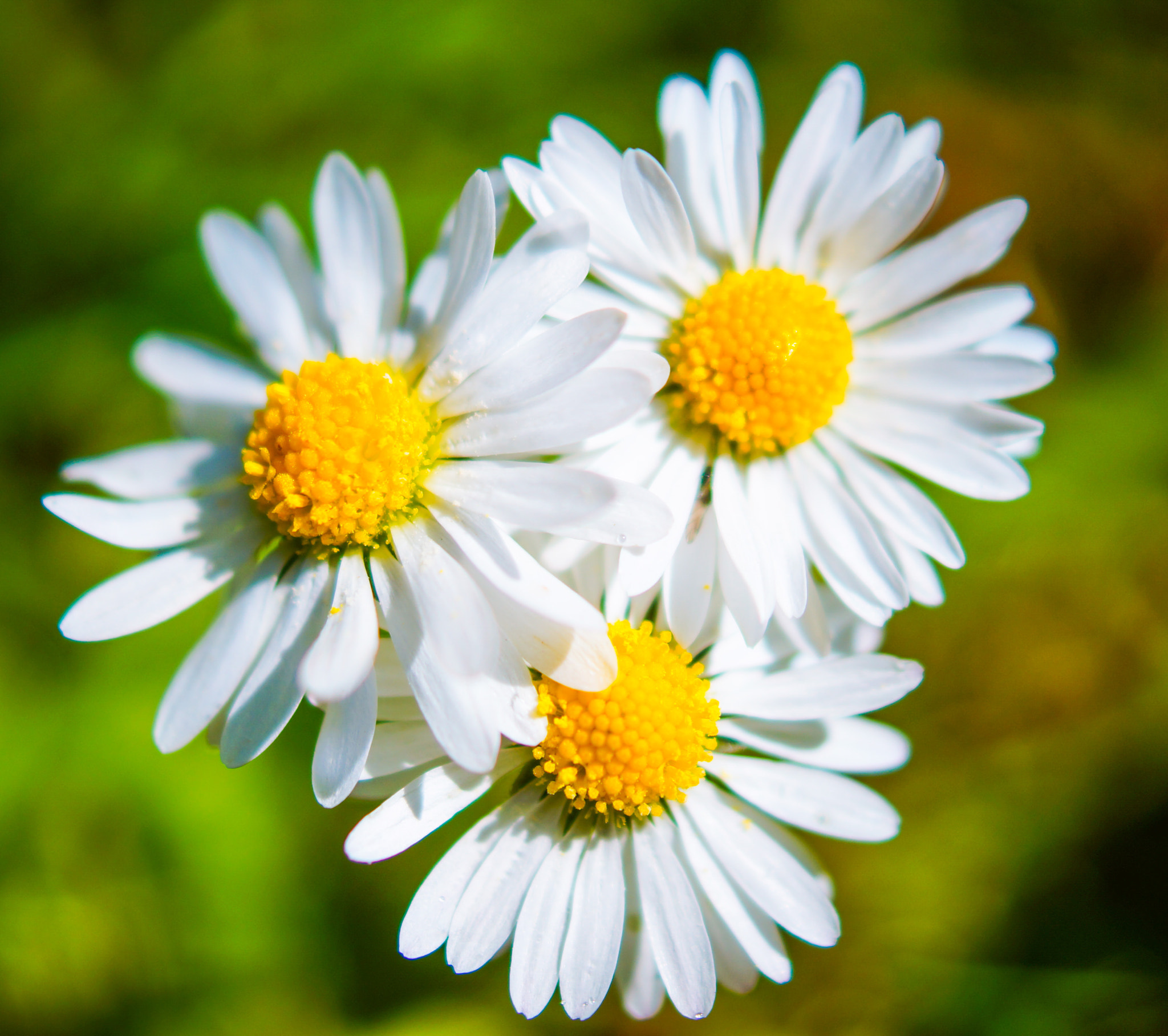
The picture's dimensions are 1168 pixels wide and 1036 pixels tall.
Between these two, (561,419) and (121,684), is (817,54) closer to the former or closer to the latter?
(561,419)

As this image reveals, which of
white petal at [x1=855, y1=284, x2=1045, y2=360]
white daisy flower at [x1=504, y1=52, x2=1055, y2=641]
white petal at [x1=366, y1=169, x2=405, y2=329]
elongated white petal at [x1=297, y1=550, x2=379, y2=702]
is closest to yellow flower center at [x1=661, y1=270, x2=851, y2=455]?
white daisy flower at [x1=504, y1=52, x2=1055, y2=641]

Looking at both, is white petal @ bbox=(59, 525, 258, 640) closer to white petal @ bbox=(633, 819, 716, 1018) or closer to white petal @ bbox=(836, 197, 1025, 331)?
white petal @ bbox=(633, 819, 716, 1018)

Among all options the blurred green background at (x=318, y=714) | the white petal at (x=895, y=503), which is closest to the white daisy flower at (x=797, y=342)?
the white petal at (x=895, y=503)

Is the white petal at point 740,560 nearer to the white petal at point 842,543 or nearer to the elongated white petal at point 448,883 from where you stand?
the white petal at point 842,543

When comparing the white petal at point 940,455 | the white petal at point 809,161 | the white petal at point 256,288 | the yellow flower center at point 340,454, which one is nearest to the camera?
the yellow flower center at point 340,454

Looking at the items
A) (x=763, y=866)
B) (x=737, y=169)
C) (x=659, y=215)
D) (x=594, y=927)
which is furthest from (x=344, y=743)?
(x=737, y=169)

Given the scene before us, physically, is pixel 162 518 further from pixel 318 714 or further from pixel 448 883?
pixel 318 714

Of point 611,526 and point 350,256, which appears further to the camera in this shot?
point 350,256
